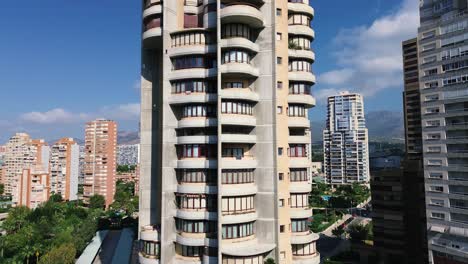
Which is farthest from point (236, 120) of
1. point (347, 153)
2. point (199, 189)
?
point (347, 153)

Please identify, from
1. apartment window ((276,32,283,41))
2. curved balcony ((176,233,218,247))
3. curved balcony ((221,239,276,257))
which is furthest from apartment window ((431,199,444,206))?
curved balcony ((176,233,218,247))

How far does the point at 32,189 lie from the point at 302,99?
123906 mm

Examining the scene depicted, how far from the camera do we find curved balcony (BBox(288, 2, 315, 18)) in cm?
4291

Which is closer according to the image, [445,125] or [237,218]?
[237,218]

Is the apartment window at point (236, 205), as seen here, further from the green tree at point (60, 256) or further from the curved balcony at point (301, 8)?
the green tree at point (60, 256)

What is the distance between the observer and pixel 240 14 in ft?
123

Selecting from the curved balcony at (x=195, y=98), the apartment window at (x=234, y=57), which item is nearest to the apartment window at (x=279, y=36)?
the apartment window at (x=234, y=57)

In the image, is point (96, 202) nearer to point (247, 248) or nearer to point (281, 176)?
point (247, 248)

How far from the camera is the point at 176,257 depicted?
39281 millimetres

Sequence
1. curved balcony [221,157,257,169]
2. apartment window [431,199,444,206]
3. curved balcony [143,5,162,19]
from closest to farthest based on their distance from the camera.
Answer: curved balcony [221,157,257,169] < curved balcony [143,5,162,19] < apartment window [431,199,444,206]

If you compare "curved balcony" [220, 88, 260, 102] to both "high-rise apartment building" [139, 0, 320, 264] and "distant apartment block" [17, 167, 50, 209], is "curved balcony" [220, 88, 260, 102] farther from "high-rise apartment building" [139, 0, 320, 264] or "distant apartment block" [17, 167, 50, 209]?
"distant apartment block" [17, 167, 50, 209]

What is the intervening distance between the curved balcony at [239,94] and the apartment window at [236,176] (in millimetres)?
8095

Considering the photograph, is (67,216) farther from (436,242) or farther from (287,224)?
(436,242)

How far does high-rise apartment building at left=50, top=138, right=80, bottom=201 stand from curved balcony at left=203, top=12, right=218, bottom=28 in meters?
128
